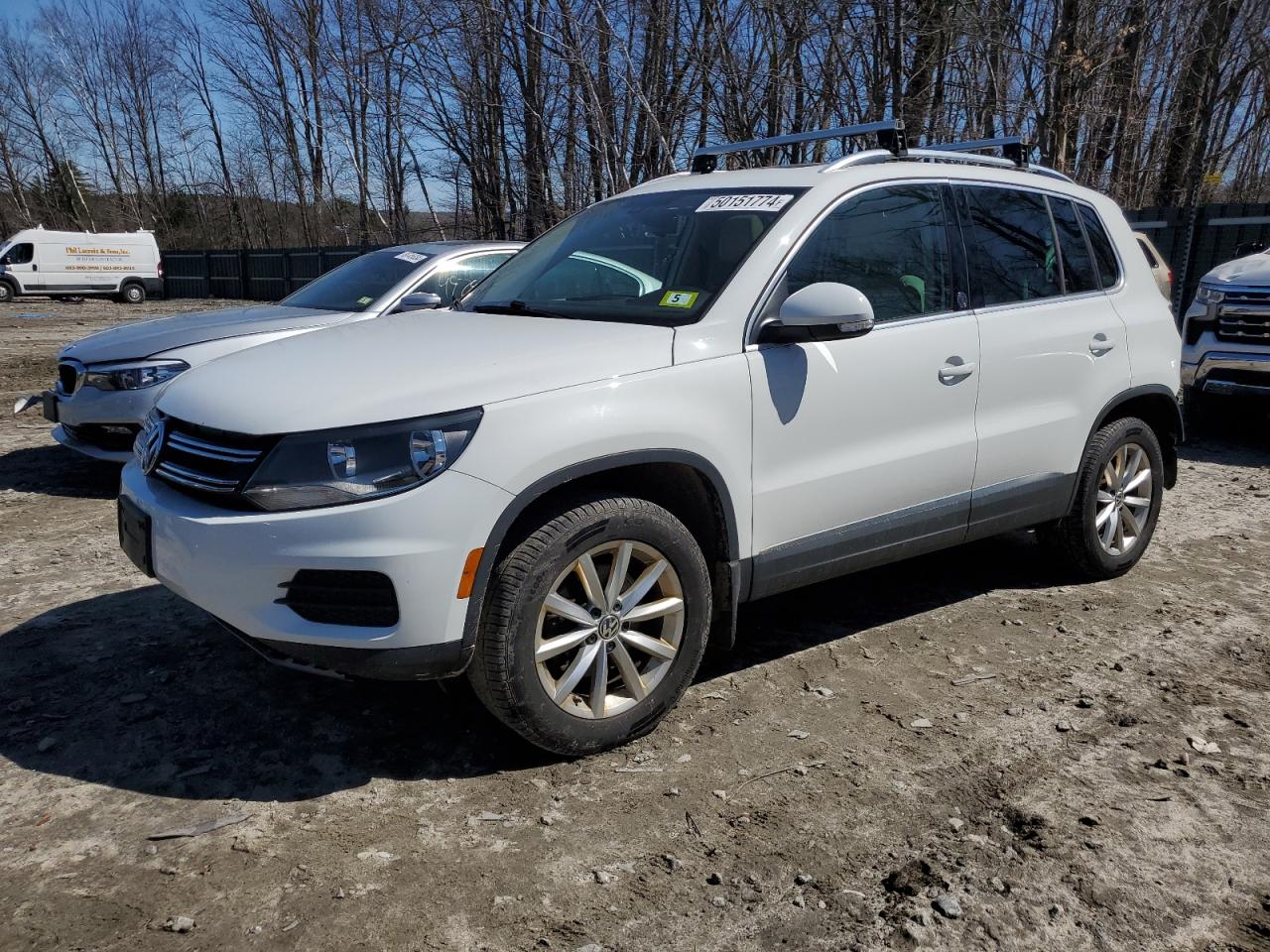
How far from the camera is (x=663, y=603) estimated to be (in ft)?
10.6

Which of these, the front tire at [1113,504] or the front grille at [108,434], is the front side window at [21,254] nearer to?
the front grille at [108,434]

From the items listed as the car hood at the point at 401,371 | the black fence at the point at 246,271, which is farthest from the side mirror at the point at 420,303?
the black fence at the point at 246,271

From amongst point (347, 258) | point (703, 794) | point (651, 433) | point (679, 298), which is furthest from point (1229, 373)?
point (347, 258)

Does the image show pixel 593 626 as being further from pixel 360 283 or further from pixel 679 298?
pixel 360 283

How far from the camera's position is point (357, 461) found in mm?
2793

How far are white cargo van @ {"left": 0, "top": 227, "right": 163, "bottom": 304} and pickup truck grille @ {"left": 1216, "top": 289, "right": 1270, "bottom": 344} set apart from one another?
30174mm

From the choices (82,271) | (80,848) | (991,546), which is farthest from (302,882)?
(82,271)

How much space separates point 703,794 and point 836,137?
9.49 ft

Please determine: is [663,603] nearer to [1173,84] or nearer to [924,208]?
[924,208]

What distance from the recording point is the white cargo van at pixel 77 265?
95.8 feet

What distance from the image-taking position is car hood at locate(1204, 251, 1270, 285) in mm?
8133

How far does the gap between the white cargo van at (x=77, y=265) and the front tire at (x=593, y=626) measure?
31593mm

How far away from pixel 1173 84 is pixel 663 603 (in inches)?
805

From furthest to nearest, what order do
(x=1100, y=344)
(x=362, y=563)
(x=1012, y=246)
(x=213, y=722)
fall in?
(x=1100, y=344) < (x=1012, y=246) < (x=213, y=722) < (x=362, y=563)
